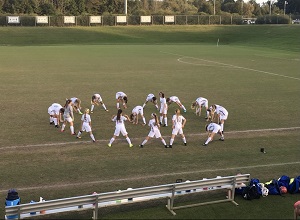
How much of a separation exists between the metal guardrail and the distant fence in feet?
304

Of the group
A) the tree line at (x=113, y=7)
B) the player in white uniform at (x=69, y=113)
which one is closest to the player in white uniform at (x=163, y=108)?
the player in white uniform at (x=69, y=113)

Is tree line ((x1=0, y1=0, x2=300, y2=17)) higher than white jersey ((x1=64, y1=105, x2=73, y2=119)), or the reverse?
tree line ((x1=0, y1=0, x2=300, y2=17))

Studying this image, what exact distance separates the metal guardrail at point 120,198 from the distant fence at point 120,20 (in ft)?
304

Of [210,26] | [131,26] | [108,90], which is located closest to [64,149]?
[108,90]

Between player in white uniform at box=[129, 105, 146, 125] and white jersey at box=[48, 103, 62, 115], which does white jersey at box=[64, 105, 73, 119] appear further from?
player in white uniform at box=[129, 105, 146, 125]

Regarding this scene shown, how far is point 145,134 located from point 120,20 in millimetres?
86288

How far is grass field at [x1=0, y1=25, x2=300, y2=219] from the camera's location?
43.2 feet

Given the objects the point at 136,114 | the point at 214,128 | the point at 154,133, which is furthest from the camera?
the point at 136,114

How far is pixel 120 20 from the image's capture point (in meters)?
102

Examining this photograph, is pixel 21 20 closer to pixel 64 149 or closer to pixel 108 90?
pixel 108 90

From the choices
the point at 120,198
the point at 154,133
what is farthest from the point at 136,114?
the point at 120,198

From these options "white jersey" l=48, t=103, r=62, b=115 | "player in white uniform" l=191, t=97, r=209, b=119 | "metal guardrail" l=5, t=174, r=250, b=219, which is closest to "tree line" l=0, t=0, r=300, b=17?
"player in white uniform" l=191, t=97, r=209, b=119

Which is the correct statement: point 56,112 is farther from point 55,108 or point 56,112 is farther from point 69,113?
point 69,113

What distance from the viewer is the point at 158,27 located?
100688 mm
